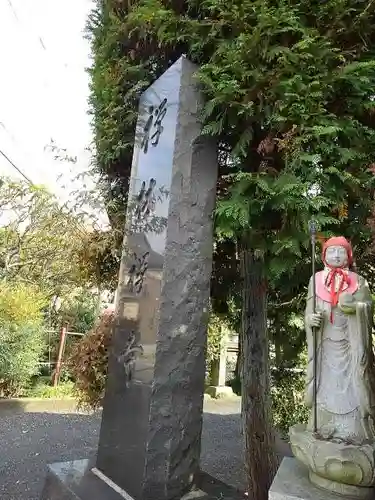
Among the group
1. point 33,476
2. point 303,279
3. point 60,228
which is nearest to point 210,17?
point 303,279

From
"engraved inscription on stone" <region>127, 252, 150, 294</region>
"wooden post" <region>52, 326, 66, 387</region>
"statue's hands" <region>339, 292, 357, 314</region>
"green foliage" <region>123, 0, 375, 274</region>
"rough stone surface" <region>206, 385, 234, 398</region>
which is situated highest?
"green foliage" <region>123, 0, 375, 274</region>

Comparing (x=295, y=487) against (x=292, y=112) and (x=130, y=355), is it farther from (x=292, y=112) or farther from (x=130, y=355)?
(x=292, y=112)

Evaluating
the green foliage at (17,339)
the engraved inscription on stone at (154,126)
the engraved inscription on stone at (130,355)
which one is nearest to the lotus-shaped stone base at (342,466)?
the engraved inscription on stone at (130,355)

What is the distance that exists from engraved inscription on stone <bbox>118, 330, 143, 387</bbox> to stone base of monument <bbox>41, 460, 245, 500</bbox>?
0.76m

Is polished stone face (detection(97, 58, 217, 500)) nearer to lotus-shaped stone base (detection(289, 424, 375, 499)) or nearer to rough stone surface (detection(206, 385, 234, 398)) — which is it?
lotus-shaped stone base (detection(289, 424, 375, 499))

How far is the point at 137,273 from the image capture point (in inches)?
141

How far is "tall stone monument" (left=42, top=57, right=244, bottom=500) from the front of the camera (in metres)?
2.96

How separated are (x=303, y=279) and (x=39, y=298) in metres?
6.52

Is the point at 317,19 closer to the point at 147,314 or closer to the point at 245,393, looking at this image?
the point at 147,314

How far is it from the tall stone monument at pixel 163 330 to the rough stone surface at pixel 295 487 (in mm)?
682

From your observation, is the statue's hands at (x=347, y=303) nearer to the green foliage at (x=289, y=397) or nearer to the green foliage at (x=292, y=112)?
the green foliage at (x=292, y=112)

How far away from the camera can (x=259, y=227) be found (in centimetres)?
321

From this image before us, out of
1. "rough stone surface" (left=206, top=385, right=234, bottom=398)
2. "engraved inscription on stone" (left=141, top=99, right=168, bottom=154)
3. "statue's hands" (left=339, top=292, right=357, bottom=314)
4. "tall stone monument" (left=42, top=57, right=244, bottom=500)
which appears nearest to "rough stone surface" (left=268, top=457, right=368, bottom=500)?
"tall stone monument" (left=42, top=57, right=244, bottom=500)

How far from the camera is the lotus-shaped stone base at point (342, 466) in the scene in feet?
7.46
